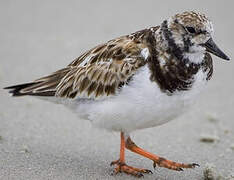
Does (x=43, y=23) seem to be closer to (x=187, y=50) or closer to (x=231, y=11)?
(x=231, y=11)

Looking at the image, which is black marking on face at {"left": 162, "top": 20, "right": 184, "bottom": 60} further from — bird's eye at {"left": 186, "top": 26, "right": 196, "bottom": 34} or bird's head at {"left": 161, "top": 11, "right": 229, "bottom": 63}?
bird's eye at {"left": 186, "top": 26, "right": 196, "bottom": 34}

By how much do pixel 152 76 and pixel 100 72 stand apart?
0.61 metres

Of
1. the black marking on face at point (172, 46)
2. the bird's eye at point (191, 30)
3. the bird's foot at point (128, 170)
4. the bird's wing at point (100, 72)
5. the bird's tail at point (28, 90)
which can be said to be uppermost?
the bird's eye at point (191, 30)

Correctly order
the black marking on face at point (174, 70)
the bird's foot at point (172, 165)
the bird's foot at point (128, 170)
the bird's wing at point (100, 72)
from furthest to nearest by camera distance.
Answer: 1. the bird's foot at point (128, 170)
2. the bird's foot at point (172, 165)
3. the bird's wing at point (100, 72)
4. the black marking on face at point (174, 70)

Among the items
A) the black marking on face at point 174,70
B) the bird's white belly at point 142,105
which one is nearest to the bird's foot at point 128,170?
the bird's white belly at point 142,105

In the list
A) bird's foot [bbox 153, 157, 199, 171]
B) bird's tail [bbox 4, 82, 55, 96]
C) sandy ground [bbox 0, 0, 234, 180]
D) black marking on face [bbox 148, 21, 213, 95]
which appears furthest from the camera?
bird's tail [bbox 4, 82, 55, 96]

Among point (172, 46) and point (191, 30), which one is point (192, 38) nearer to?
point (191, 30)

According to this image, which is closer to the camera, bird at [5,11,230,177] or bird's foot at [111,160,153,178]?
bird at [5,11,230,177]

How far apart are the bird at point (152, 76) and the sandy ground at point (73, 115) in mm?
544

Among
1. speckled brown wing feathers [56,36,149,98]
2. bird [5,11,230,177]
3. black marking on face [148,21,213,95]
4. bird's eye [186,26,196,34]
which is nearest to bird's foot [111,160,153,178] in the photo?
bird [5,11,230,177]

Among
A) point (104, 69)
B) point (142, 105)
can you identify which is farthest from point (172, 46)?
point (104, 69)

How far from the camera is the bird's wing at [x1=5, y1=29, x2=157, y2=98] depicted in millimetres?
4203

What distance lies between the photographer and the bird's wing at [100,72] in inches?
165

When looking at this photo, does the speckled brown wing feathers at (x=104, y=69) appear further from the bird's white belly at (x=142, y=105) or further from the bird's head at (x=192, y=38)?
the bird's head at (x=192, y=38)
